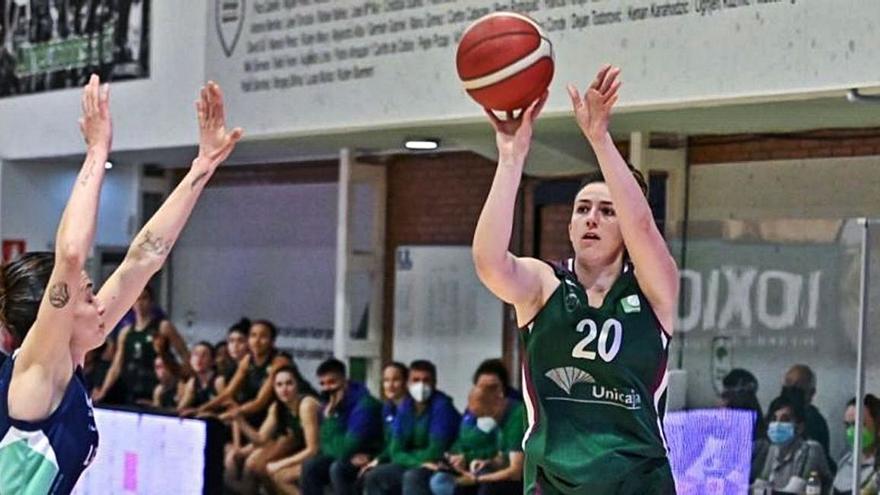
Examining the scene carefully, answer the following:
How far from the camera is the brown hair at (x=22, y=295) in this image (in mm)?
3645

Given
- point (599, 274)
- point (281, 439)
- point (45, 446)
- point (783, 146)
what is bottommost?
point (281, 439)

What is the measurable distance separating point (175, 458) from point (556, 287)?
5.58 meters

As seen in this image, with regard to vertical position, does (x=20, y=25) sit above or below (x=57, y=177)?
above

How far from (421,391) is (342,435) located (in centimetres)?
72

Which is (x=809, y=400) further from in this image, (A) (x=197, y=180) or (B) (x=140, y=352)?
(B) (x=140, y=352)

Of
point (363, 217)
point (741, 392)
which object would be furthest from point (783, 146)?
point (363, 217)

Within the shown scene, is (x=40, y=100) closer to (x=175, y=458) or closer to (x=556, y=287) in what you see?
(x=175, y=458)

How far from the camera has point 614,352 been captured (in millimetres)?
3873

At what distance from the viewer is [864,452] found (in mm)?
6914


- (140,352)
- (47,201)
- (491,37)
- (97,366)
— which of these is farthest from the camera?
(47,201)

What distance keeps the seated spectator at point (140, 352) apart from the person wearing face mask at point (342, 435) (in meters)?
2.56

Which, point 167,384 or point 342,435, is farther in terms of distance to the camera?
point 167,384

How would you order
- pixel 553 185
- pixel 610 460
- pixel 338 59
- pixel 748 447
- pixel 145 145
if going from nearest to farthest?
pixel 610 460, pixel 748 447, pixel 338 59, pixel 553 185, pixel 145 145

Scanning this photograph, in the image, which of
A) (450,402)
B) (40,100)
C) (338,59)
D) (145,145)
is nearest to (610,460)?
(450,402)
